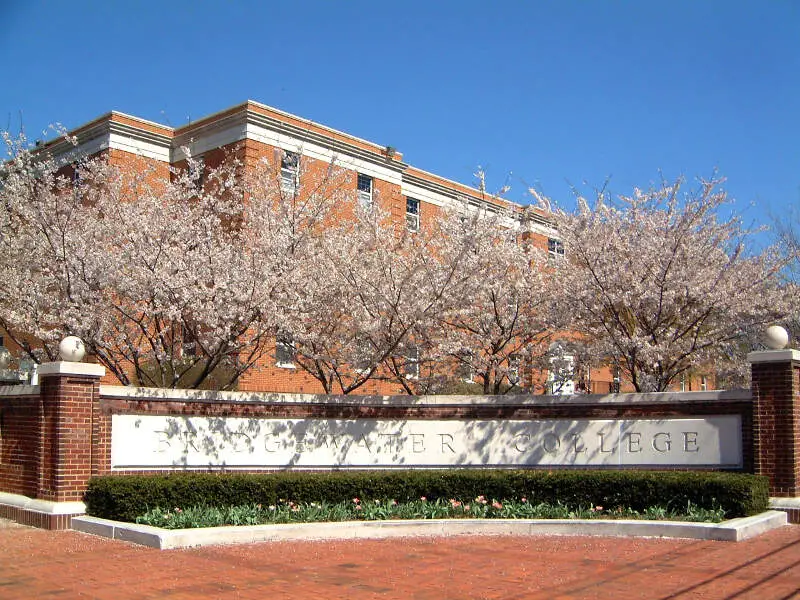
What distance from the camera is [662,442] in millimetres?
15273

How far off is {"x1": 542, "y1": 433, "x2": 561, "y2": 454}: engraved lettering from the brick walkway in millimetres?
3639

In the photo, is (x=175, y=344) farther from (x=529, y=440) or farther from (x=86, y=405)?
(x=529, y=440)

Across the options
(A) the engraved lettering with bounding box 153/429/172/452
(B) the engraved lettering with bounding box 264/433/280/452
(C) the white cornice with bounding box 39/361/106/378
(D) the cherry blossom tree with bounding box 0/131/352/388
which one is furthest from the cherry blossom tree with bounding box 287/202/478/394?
(C) the white cornice with bounding box 39/361/106/378

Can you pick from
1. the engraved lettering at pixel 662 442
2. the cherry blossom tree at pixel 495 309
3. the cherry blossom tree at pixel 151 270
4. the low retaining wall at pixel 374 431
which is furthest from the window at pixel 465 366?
the engraved lettering at pixel 662 442

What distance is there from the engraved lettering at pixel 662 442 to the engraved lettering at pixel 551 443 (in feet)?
5.52

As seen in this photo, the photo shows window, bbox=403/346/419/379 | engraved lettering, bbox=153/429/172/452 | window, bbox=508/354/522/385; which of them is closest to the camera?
engraved lettering, bbox=153/429/172/452

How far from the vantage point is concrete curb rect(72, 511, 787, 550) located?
439 inches

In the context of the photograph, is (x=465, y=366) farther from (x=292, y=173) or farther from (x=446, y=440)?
(x=292, y=173)

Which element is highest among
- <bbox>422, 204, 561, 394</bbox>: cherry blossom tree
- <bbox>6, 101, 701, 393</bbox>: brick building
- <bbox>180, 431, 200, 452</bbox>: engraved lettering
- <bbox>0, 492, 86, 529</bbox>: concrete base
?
<bbox>6, 101, 701, 393</bbox>: brick building

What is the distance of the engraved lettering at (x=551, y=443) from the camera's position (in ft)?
51.8

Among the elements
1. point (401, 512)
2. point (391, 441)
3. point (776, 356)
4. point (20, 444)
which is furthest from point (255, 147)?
point (776, 356)

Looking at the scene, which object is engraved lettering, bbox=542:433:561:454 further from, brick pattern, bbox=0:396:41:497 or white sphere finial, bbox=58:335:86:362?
brick pattern, bbox=0:396:41:497

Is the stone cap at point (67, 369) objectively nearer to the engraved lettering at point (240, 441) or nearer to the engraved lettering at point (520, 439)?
the engraved lettering at point (240, 441)

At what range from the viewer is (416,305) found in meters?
16.7
